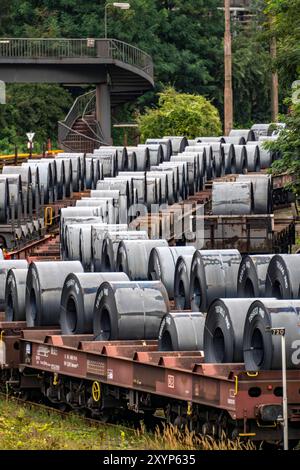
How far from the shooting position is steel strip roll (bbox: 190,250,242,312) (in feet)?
95.2

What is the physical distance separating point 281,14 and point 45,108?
53.1m

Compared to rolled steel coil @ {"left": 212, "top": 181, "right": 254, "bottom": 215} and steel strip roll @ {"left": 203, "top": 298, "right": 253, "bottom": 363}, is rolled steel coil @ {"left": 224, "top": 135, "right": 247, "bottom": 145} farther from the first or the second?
steel strip roll @ {"left": 203, "top": 298, "right": 253, "bottom": 363}

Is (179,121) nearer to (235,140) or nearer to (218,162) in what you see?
(235,140)

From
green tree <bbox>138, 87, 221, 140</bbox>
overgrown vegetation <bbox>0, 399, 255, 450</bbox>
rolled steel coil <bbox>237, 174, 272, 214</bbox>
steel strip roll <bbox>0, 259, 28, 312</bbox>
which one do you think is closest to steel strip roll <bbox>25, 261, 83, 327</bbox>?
steel strip roll <bbox>0, 259, 28, 312</bbox>

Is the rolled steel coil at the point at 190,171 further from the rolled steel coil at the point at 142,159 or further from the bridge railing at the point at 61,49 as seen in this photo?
the bridge railing at the point at 61,49

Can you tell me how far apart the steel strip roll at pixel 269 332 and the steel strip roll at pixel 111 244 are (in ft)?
43.5

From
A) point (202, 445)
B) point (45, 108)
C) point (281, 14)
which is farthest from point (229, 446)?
point (45, 108)

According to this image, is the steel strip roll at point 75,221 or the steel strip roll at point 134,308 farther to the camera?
the steel strip roll at point 75,221

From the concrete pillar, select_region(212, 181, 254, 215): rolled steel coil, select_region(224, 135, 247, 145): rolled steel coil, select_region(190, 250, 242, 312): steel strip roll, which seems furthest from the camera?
the concrete pillar

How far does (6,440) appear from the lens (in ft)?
69.2

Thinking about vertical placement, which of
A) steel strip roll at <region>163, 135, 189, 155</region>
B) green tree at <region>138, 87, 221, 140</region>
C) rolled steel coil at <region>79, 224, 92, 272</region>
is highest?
green tree at <region>138, 87, 221, 140</region>

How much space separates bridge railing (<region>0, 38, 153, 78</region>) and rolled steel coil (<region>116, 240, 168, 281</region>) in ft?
144

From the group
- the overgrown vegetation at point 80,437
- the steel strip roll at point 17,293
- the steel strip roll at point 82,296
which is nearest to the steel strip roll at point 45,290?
the steel strip roll at point 17,293

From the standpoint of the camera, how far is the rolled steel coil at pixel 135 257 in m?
33.9
